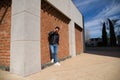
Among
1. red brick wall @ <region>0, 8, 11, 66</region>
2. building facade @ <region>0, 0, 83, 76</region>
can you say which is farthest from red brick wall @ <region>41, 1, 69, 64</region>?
red brick wall @ <region>0, 8, 11, 66</region>

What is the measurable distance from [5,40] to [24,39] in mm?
1067

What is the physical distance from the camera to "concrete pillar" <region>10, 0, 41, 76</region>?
173 inches

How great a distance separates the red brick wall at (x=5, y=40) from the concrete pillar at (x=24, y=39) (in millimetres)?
284

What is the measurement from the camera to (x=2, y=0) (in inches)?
212

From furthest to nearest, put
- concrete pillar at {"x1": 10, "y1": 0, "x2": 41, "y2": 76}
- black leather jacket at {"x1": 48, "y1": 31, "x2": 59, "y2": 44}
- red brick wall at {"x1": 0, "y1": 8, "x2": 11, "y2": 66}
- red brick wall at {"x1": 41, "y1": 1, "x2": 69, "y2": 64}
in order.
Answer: black leather jacket at {"x1": 48, "y1": 31, "x2": 59, "y2": 44} < red brick wall at {"x1": 41, "y1": 1, "x2": 69, "y2": 64} < red brick wall at {"x1": 0, "y1": 8, "x2": 11, "y2": 66} < concrete pillar at {"x1": 10, "y1": 0, "x2": 41, "y2": 76}

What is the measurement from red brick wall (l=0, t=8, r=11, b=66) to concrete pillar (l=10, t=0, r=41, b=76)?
28 centimetres

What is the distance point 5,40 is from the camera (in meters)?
5.07

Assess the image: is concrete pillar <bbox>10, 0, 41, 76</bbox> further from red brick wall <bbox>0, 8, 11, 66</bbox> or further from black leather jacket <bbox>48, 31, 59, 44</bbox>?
black leather jacket <bbox>48, 31, 59, 44</bbox>

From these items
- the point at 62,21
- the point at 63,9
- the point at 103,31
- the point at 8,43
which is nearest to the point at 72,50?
the point at 62,21

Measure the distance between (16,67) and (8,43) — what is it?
3.14ft

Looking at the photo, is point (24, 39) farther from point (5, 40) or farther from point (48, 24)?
point (48, 24)

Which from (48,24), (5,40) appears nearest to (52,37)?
(48,24)

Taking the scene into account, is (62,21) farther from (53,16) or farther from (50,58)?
(50,58)

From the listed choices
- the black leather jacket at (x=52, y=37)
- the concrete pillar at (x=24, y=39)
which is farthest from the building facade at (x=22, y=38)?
the black leather jacket at (x=52, y=37)
